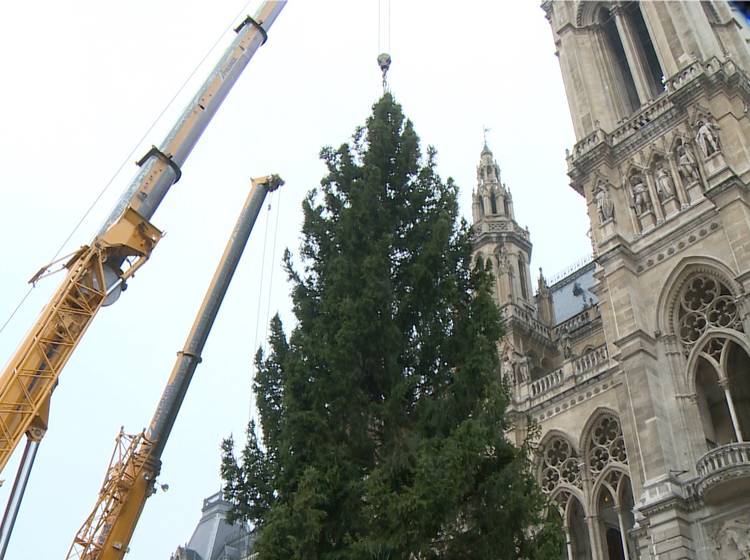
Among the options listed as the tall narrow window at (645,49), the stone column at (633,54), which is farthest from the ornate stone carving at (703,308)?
the tall narrow window at (645,49)

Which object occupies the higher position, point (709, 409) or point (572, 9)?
point (572, 9)

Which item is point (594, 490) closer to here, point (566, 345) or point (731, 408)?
point (731, 408)

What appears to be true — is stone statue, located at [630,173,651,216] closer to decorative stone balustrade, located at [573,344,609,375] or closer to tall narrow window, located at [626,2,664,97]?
decorative stone balustrade, located at [573,344,609,375]

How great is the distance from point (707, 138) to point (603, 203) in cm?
348

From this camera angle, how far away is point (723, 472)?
18.0m

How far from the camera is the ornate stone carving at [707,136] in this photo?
2306 centimetres

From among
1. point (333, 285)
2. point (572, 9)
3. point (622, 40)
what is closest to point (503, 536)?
point (333, 285)

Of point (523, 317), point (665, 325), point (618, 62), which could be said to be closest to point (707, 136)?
point (665, 325)

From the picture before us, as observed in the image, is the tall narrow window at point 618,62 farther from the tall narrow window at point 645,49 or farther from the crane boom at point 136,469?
the crane boom at point 136,469

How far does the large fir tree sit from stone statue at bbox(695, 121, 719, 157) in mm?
12475

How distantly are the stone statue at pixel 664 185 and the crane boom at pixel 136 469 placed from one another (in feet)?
42.6

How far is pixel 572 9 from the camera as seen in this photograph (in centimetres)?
3150

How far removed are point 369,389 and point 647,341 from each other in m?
12.3

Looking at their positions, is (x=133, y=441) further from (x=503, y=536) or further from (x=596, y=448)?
(x=596, y=448)
